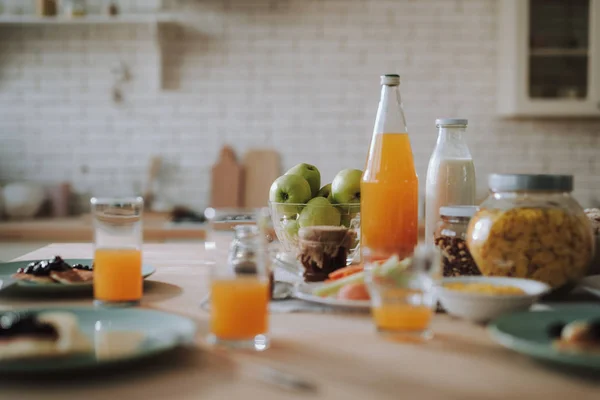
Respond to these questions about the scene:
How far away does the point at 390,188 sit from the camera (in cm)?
142

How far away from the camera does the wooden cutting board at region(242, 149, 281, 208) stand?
395 centimetres

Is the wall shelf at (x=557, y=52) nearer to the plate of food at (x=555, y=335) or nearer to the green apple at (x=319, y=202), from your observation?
the green apple at (x=319, y=202)

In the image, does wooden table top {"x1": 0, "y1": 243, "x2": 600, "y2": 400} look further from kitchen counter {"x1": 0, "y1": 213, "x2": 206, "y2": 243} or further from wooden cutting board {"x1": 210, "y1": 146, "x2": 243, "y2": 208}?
wooden cutting board {"x1": 210, "y1": 146, "x2": 243, "y2": 208}

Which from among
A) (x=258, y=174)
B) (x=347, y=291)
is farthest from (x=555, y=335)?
(x=258, y=174)

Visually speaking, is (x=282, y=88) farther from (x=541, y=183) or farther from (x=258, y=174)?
(x=541, y=183)

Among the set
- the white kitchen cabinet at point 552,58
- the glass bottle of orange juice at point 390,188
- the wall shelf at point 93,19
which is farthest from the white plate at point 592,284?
the wall shelf at point 93,19

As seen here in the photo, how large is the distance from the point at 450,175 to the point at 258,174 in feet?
8.30

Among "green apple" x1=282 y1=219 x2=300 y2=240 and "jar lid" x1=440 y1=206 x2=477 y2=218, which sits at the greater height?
"jar lid" x1=440 y1=206 x2=477 y2=218

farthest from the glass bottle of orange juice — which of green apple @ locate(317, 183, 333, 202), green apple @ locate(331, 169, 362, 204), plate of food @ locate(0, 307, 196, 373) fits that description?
plate of food @ locate(0, 307, 196, 373)

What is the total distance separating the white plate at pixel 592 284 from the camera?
1.27 metres

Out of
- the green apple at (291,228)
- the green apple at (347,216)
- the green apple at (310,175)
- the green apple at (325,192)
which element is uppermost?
the green apple at (310,175)

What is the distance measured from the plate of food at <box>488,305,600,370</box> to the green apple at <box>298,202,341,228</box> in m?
0.61

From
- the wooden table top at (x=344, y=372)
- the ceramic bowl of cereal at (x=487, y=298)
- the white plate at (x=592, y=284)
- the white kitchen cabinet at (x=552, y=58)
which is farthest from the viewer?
the white kitchen cabinet at (x=552, y=58)

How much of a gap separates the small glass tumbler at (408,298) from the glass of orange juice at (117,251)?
421mm
